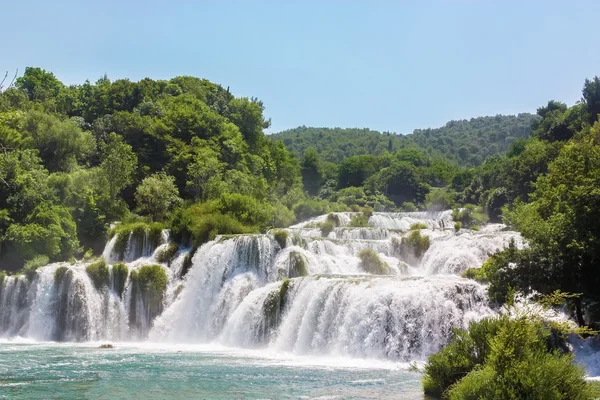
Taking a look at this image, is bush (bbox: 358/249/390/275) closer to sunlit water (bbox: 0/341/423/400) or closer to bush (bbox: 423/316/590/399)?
sunlit water (bbox: 0/341/423/400)

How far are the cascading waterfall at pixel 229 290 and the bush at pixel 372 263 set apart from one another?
0.66 ft

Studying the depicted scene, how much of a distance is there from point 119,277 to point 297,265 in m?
9.86

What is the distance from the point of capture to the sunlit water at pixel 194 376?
17.3 m

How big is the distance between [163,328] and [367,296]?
511 inches

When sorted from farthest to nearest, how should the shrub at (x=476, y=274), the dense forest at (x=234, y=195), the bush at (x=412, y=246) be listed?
the bush at (x=412, y=246)
the shrub at (x=476, y=274)
the dense forest at (x=234, y=195)

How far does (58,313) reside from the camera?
108 feet

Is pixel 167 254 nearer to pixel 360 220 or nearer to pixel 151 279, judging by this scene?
pixel 151 279

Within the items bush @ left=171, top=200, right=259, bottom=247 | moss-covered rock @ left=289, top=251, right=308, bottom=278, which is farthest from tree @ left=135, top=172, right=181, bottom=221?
moss-covered rock @ left=289, top=251, right=308, bottom=278

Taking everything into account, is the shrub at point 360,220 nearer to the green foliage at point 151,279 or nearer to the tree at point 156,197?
the tree at point 156,197

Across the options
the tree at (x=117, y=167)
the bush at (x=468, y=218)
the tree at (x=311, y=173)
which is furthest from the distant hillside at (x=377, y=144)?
the tree at (x=117, y=167)

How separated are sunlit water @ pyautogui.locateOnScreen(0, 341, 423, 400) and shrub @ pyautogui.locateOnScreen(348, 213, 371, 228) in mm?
27247

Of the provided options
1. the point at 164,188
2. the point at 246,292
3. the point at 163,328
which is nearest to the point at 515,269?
the point at 246,292

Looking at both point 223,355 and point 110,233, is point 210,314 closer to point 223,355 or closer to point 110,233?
point 223,355

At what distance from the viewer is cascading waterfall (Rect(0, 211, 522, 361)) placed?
89.1ft
